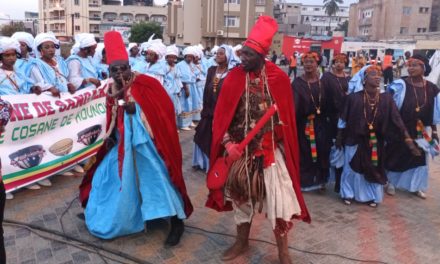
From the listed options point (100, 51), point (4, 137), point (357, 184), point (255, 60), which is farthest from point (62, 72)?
point (357, 184)

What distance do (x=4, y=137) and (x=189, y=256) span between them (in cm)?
287

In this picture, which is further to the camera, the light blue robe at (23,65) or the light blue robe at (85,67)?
the light blue robe at (85,67)

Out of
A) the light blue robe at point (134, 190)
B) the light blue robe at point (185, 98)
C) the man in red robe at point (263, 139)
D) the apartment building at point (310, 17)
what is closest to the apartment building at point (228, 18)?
the light blue robe at point (185, 98)

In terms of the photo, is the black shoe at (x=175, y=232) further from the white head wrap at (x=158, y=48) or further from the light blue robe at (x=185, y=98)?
the light blue robe at (x=185, y=98)

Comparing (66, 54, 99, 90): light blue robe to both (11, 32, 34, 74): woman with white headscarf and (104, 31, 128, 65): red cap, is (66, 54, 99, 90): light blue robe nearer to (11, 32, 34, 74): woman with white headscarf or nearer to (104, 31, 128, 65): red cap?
(11, 32, 34, 74): woman with white headscarf

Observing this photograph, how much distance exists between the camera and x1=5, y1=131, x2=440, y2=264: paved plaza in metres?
3.85

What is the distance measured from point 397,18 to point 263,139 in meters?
69.1

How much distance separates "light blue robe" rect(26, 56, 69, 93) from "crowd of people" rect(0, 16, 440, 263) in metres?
0.02

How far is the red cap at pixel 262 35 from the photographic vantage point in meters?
3.29

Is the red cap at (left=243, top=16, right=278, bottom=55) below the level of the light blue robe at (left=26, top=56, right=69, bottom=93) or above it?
above

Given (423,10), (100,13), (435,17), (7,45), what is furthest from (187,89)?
(100,13)

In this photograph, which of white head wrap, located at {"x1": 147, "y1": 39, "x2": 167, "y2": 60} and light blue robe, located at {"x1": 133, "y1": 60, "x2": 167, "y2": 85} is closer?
white head wrap, located at {"x1": 147, "y1": 39, "x2": 167, "y2": 60}

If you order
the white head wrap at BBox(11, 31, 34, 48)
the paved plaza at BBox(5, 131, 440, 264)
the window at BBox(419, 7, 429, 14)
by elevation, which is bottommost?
the paved plaza at BBox(5, 131, 440, 264)

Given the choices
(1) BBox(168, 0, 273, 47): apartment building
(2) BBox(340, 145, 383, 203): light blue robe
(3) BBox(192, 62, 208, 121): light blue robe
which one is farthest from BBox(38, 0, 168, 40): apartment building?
(2) BBox(340, 145, 383, 203): light blue robe
